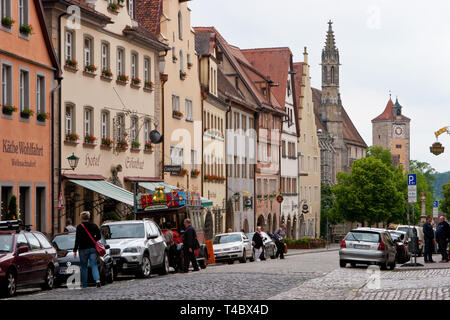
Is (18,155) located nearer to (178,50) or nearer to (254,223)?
(178,50)

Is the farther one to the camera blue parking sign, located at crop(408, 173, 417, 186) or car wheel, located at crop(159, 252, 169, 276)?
blue parking sign, located at crop(408, 173, 417, 186)

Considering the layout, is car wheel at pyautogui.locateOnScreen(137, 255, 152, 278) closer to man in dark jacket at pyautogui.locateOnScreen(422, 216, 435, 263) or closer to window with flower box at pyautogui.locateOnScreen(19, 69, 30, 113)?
window with flower box at pyautogui.locateOnScreen(19, 69, 30, 113)

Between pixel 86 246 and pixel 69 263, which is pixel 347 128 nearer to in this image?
pixel 69 263

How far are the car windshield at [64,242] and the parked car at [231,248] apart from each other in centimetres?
1618

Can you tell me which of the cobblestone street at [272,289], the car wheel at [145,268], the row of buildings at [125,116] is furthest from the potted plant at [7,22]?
the cobblestone street at [272,289]

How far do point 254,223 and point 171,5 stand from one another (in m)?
24.8

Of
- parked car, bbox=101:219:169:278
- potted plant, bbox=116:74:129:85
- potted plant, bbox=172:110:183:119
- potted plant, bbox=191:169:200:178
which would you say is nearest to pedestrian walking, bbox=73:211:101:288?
parked car, bbox=101:219:169:278

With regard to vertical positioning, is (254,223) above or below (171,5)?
below

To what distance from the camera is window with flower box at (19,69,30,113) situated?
33.7m

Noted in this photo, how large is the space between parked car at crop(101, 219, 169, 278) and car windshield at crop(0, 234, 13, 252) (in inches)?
191

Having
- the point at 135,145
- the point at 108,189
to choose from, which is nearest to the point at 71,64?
the point at 108,189

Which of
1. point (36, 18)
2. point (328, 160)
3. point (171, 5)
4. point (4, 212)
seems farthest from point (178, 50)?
point (328, 160)
